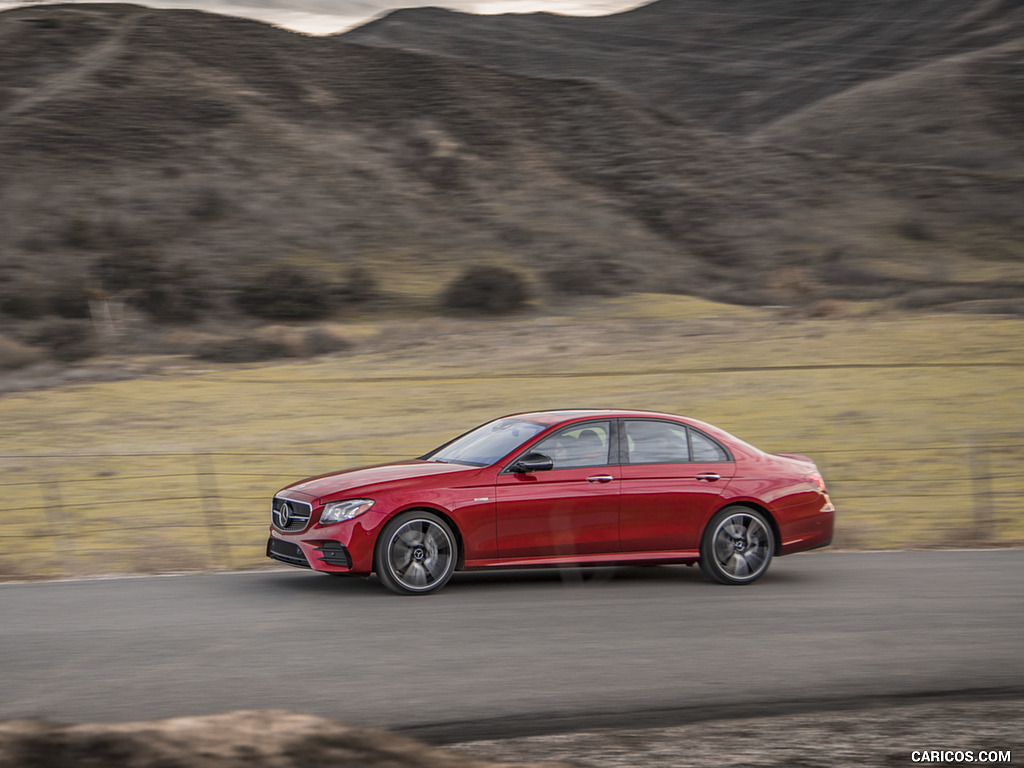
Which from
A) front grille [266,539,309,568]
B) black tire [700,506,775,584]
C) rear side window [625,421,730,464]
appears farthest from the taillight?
front grille [266,539,309,568]

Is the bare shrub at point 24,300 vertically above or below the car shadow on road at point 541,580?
above

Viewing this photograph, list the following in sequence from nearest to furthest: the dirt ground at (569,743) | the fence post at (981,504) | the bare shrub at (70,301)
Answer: the dirt ground at (569,743) → the fence post at (981,504) → the bare shrub at (70,301)

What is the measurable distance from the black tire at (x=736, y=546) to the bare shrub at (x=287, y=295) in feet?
118

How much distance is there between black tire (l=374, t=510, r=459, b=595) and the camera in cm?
967

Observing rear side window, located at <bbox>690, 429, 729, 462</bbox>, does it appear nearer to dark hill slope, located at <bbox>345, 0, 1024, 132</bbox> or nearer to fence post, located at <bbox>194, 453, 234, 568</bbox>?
fence post, located at <bbox>194, 453, 234, 568</bbox>

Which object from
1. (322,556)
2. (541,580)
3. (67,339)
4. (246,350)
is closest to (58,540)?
(322,556)

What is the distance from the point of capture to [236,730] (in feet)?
17.2

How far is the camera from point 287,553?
996cm

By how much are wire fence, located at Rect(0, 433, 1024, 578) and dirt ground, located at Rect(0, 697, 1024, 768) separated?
6902 millimetres

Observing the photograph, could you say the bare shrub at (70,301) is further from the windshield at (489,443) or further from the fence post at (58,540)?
the windshield at (489,443)

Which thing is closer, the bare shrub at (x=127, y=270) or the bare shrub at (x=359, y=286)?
the bare shrub at (x=127, y=270)

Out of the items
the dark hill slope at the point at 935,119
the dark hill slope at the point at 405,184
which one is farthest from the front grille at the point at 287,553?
the dark hill slope at the point at 935,119

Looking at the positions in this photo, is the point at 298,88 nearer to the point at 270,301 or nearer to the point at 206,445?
the point at 270,301

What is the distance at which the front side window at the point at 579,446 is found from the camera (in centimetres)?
1029
